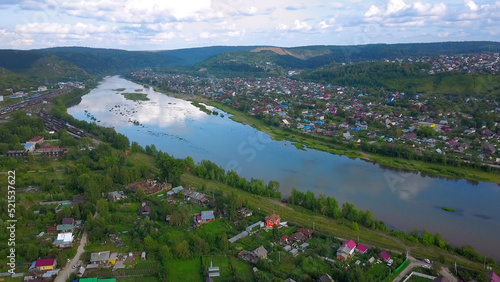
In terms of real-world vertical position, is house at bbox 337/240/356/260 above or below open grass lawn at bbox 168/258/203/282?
above

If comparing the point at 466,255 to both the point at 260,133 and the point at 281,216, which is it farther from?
the point at 260,133

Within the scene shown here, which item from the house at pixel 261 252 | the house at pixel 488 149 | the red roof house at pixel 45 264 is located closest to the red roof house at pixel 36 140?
the red roof house at pixel 45 264

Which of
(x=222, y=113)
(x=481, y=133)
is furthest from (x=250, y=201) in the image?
(x=222, y=113)

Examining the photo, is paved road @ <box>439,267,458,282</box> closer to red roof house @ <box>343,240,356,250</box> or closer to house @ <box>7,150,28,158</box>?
red roof house @ <box>343,240,356,250</box>

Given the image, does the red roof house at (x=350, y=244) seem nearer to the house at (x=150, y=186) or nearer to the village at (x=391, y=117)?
the house at (x=150, y=186)

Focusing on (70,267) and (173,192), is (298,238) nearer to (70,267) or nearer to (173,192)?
(173,192)

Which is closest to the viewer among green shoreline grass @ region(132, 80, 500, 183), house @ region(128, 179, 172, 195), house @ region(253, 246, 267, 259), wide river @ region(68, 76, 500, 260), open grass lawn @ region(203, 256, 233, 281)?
open grass lawn @ region(203, 256, 233, 281)

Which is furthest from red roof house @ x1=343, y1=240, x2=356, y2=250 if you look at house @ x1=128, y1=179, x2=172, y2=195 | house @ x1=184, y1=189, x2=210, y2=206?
house @ x1=128, y1=179, x2=172, y2=195
